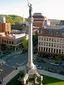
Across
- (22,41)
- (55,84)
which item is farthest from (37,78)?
(22,41)

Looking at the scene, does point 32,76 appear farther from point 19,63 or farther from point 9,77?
point 19,63

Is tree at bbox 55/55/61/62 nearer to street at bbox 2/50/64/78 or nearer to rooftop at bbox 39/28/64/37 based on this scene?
street at bbox 2/50/64/78

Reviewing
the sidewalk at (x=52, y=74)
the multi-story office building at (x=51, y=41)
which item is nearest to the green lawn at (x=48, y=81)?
the sidewalk at (x=52, y=74)

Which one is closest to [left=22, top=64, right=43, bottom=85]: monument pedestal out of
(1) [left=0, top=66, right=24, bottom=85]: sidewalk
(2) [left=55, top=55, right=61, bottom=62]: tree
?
(1) [left=0, top=66, right=24, bottom=85]: sidewalk

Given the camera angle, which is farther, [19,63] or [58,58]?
[58,58]

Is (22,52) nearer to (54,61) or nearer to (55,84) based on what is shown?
(54,61)

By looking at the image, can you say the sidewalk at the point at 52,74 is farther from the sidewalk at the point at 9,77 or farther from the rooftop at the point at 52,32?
the rooftop at the point at 52,32

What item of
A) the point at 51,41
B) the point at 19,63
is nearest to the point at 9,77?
the point at 19,63

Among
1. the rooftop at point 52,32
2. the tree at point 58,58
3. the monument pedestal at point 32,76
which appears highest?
the rooftop at point 52,32
